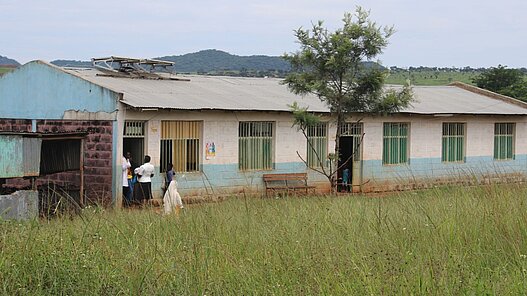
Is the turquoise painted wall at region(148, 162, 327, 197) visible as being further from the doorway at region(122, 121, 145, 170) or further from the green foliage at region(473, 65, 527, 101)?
the green foliage at region(473, 65, 527, 101)

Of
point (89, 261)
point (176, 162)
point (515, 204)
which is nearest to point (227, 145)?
point (176, 162)

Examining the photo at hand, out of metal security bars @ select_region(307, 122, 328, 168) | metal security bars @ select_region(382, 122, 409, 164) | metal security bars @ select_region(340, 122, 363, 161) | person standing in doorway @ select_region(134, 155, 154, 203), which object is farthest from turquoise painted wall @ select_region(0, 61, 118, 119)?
metal security bars @ select_region(382, 122, 409, 164)

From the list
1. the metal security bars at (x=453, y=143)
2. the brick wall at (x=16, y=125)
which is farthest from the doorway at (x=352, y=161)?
the brick wall at (x=16, y=125)

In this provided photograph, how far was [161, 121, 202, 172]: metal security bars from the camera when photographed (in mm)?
20766

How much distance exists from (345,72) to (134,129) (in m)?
5.54

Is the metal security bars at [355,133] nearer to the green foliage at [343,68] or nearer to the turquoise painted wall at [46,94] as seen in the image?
the green foliage at [343,68]

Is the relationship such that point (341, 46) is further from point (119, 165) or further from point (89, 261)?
point (89, 261)

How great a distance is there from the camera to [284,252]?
7.80 metres

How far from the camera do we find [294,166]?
23.8 m

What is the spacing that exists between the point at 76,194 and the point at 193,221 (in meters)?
9.07

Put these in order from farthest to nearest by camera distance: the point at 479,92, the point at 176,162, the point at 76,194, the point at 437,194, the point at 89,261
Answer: the point at 479,92
the point at 176,162
the point at 76,194
the point at 437,194
the point at 89,261

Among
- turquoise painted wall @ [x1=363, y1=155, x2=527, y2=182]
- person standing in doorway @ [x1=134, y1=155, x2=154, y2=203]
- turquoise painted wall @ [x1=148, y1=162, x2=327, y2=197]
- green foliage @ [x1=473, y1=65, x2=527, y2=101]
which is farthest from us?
green foliage @ [x1=473, y1=65, x2=527, y2=101]

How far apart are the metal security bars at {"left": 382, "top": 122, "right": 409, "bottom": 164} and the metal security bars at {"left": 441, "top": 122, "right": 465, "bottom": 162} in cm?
197

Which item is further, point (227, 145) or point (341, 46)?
point (227, 145)
